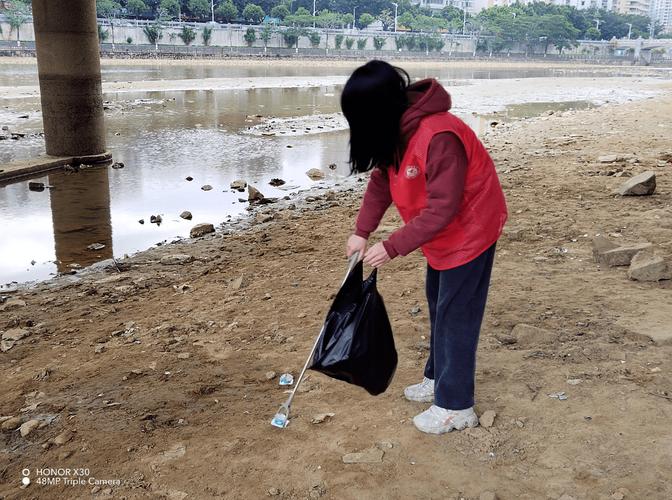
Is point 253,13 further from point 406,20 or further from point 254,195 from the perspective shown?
point 254,195

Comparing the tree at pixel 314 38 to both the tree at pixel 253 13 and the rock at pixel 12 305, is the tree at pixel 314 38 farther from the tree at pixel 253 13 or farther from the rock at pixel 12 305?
the rock at pixel 12 305

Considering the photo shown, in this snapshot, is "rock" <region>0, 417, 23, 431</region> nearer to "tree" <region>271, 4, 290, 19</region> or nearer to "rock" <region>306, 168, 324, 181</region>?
"rock" <region>306, 168, 324, 181</region>

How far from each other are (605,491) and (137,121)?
15213 mm

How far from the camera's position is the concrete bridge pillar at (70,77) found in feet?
33.9

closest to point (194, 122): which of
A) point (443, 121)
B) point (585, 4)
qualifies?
point (443, 121)

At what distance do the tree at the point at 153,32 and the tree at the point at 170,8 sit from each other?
6255mm

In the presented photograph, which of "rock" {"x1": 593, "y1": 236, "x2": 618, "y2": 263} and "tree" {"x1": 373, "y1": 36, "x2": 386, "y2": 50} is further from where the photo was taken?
"tree" {"x1": 373, "y1": 36, "x2": 386, "y2": 50}

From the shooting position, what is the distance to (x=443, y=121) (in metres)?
2.36

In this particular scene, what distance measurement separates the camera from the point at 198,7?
7881cm

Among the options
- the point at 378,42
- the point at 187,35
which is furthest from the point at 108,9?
the point at 378,42

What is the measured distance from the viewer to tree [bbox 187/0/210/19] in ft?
259

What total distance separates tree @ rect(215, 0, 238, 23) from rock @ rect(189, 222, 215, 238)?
7914 cm

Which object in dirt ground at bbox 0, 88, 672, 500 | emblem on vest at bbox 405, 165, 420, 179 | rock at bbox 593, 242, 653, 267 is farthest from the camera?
rock at bbox 593, 242, 653, 267

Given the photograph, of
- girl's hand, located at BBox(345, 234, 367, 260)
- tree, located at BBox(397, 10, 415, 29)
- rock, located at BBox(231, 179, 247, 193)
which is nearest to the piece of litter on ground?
girl's hand, located at BBox(345, 234, 367, 260)
